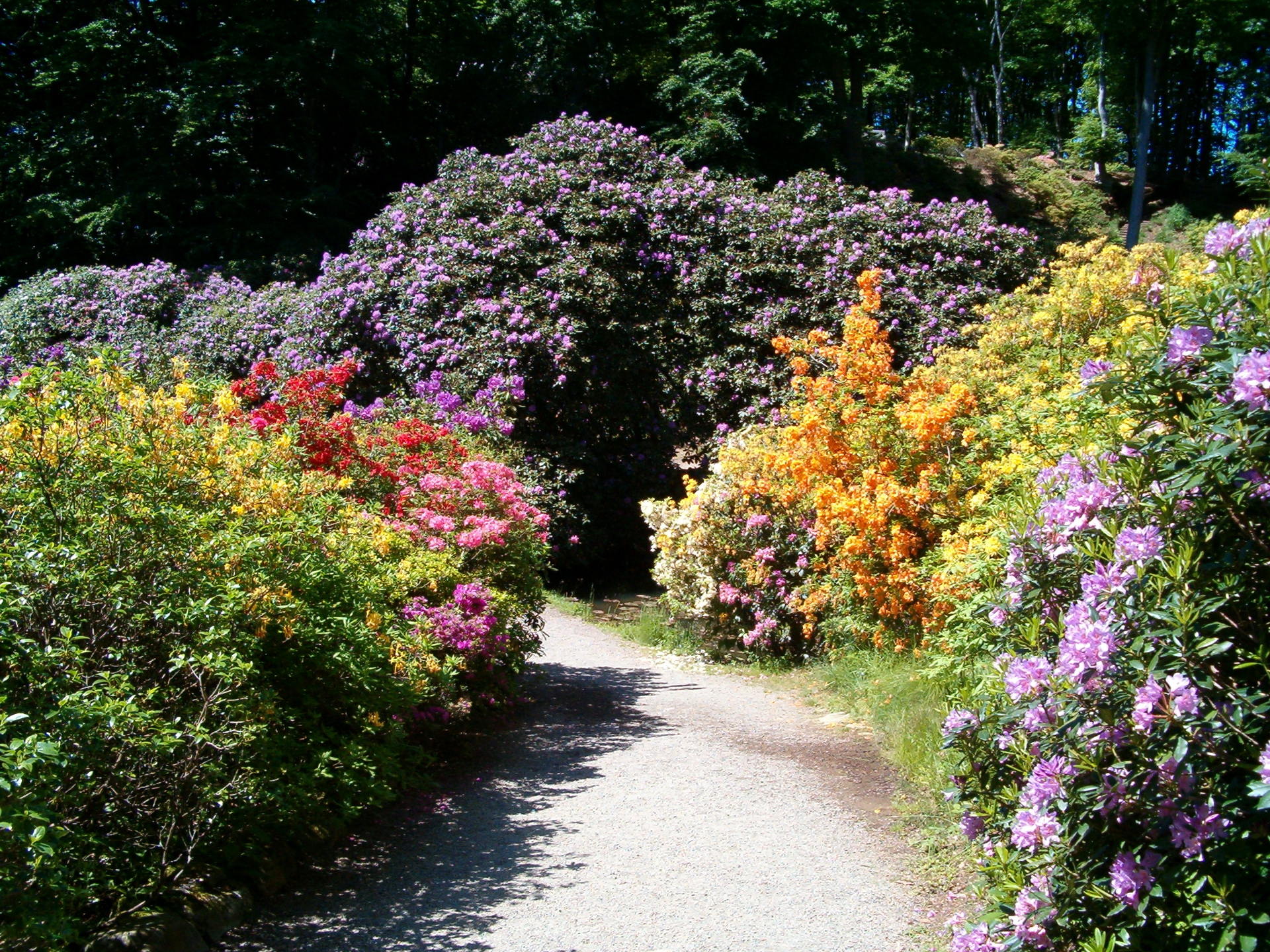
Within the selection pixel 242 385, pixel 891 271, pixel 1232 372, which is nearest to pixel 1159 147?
pixel 891 271

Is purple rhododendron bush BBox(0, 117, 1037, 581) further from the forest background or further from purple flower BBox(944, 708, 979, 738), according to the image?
purple flower BBox(944, 708, 979, 738)

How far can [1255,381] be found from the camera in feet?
6.70

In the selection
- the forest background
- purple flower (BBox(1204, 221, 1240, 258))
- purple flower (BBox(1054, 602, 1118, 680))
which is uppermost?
the forest background

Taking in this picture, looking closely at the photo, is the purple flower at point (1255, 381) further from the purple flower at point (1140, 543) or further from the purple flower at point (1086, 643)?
the purple flower at point (1086, 643)

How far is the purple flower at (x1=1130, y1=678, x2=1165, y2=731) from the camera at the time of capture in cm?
211

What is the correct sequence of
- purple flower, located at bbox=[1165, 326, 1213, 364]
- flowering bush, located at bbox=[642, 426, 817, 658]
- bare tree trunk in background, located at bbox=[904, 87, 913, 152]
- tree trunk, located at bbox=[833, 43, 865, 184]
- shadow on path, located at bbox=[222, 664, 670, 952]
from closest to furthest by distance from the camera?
purple flower, located at bbox=[1165, 326, 1213, 364]
shadow on path, located at bbox=[222, 664, 670, 952]
flowering bush, located at bbox=[642, 426, 817, 658]
tree trunk, located at bbox=[833, 43, 865, 184]
bare tree trunk in background, located at bbox=[904, 87, 913, 152]

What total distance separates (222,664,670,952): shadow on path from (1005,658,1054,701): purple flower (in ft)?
7.61

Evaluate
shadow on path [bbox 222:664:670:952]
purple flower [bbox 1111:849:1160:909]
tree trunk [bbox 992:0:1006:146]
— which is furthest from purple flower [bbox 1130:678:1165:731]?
tree trunk [bbox 992:0:1006:146]

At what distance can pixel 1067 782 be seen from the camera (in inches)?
92.5

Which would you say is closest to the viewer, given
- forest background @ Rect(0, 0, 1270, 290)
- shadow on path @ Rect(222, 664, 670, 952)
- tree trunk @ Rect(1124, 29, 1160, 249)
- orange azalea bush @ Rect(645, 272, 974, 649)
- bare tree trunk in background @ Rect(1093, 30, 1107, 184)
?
shadow on path @ Rect(222, 664, 670, 952)

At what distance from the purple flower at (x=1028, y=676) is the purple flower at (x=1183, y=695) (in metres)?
0.38

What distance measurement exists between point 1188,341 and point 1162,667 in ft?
2.54

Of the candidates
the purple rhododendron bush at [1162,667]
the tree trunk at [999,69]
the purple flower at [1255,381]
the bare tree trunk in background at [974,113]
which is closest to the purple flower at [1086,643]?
the purple rhododendron bush at [1162,667]

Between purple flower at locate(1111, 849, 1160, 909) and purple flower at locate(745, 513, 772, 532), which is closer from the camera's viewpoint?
purple flower at locate(1111, 849, 1160, 909)
